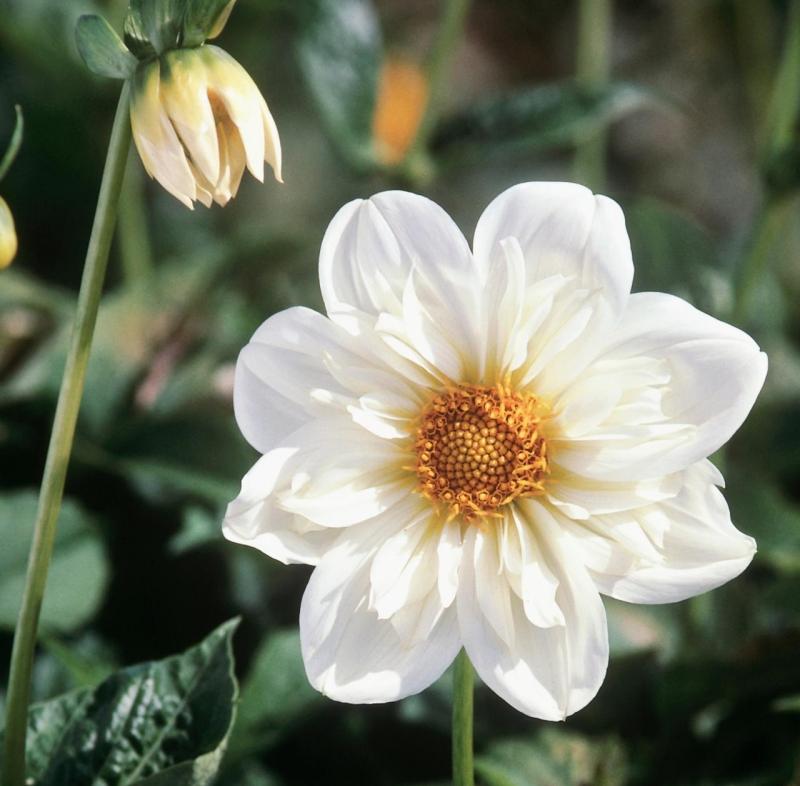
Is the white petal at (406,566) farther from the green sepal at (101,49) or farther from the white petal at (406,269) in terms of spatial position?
the green sepal at (101,49)

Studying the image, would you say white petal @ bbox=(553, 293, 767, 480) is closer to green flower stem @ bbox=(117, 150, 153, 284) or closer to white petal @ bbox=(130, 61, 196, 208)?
white petal @ bbox=(130, 61, 196, 208)

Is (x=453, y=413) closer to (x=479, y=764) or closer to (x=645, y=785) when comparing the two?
(x=479, y=764)

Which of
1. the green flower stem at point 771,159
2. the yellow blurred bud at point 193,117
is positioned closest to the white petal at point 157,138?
the yellow blurred bud at point 193,117

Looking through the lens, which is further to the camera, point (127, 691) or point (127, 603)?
point (127, 603)

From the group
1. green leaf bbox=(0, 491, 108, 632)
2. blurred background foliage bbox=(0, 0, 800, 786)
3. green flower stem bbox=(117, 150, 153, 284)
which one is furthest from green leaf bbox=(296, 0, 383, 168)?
green leaf bbox=(0, 491, 108, 632)

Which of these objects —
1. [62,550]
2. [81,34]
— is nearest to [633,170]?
[62,550]

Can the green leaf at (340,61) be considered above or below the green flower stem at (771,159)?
above

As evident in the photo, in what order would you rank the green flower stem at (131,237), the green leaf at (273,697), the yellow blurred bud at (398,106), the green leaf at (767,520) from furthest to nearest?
the yellow blurred bud at (398,106) → the green flower stem at (131,237) → the green leaf at (767,520) → the green leaf at (273,697)
